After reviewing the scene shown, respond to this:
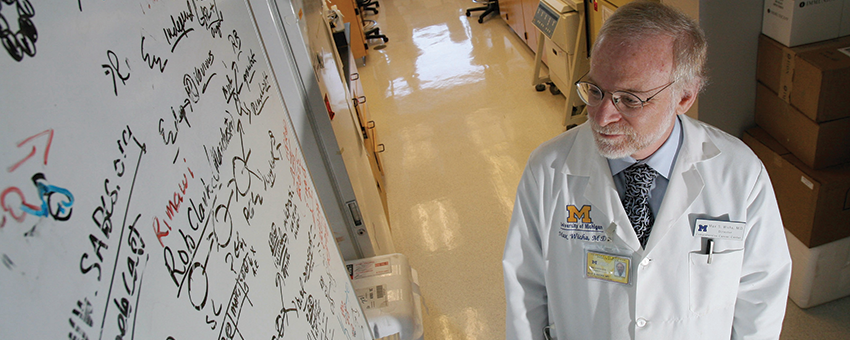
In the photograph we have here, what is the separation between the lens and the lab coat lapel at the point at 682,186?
1.42m

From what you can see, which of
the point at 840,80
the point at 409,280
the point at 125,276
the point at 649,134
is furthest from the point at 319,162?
the point at 840,80

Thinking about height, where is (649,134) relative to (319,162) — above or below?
above

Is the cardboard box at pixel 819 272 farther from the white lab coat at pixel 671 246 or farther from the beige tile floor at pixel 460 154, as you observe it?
the white lab coat at pixel 671 246

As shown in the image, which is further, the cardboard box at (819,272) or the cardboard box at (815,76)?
the cardboard box at (819,272)

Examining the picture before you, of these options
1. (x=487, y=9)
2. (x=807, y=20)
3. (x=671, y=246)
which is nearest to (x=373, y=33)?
(x=487, y=9)

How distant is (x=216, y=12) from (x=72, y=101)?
56cm

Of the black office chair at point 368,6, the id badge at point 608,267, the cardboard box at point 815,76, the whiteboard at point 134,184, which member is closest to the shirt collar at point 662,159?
the id badge at point 608,267

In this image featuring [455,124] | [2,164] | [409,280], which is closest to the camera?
[2,164]

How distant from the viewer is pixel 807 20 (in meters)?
2.32

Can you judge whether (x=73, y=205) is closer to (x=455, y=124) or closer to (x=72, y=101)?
(x=72, y=101)

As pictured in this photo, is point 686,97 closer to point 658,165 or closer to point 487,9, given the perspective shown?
point 658,165

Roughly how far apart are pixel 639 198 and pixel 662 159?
5.2 inches

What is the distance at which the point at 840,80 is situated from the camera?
215cm

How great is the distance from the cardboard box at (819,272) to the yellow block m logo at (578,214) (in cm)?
180
